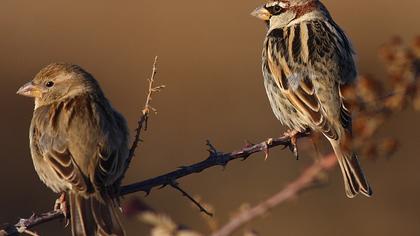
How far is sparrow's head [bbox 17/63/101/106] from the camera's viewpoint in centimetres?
561

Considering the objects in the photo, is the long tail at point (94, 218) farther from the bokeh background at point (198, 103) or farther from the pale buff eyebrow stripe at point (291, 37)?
the bokeh background at point (198, 103)

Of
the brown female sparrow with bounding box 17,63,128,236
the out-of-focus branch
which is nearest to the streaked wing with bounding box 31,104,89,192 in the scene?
the brown female sparrow with bounding box 17,63,128,236

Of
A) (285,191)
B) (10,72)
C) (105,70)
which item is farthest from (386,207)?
(285,191)

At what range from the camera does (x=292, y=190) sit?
1.84 metres

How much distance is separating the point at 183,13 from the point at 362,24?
11.8ft

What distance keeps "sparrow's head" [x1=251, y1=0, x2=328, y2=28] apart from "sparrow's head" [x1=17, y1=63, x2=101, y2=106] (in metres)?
1.65

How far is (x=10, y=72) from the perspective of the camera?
16891 millimetres

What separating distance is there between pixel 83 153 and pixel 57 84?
3.03ft

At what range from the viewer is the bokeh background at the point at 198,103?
1166 centimetres

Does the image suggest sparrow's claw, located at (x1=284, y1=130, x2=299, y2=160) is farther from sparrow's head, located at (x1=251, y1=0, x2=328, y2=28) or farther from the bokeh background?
the bokeh background

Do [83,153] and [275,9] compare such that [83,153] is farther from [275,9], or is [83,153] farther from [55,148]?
[275,9]

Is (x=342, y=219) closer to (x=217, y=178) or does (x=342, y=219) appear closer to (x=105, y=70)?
(x=217, y=178)

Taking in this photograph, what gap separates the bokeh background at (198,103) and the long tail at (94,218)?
17.0ft

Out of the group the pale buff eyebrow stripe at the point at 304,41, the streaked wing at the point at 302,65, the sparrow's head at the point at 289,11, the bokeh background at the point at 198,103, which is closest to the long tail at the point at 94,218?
the streaked wing at the point at 302,65
